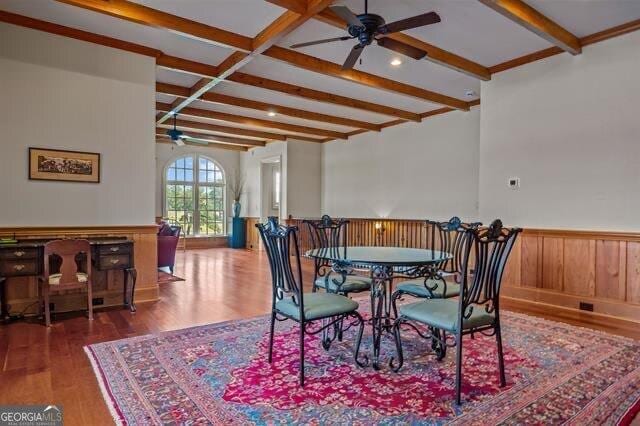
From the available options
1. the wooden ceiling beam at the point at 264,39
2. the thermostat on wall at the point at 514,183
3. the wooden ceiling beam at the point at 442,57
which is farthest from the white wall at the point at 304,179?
the thermostat on wall at the point at 514,183

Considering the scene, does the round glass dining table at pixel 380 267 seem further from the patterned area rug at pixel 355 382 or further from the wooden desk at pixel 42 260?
the wooden desk at pixel 42 260

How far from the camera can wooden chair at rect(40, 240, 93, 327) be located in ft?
11.5

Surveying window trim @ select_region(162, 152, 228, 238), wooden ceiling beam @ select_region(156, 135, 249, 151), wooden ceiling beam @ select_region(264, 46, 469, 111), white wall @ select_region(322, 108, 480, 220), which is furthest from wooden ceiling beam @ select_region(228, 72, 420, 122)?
window trim @ select_region(162, 152, 228, 238)

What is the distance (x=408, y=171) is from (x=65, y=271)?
19.4 ft

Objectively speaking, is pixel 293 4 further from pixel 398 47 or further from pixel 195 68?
pixel 195 68

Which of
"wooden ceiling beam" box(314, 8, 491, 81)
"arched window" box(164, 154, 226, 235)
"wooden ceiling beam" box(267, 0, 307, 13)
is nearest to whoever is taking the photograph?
"wooden ceiling beam" box(267, 0, 307, 13)

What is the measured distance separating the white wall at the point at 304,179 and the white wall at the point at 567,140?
5058 millimetres

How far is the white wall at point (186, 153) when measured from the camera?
402 inches

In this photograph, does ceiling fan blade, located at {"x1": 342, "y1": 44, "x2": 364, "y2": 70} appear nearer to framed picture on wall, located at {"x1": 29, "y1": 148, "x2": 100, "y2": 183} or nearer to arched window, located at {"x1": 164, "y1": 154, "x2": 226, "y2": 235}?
framed picture on wall, located at {"x1": 29, "y1": 148, "x2": 100, "y2": 183}

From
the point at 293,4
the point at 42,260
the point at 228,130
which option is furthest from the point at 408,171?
the point at 42,260

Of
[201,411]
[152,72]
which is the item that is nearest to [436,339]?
[201,411]

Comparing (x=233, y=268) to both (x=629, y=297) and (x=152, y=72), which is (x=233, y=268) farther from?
(x=629, y=297)

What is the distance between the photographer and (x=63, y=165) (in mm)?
3938

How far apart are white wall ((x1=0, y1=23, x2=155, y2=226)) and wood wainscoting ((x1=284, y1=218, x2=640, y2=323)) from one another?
445cm
